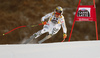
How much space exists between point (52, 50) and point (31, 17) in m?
1.52

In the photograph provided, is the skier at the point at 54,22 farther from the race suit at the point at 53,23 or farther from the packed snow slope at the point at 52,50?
the packed snow slope at the point at 52,50

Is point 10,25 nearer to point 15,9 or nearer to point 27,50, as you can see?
point 15,9

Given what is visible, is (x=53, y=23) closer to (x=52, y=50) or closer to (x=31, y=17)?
(x=31, y=17)

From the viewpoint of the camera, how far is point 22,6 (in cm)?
195

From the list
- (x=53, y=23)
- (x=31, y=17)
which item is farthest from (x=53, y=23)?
(x=31, y=17)

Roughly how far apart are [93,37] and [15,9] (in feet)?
4.28

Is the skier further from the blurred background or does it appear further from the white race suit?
the blurred background

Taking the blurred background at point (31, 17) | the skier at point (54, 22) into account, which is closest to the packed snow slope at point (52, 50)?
the skier at point (54, 22)

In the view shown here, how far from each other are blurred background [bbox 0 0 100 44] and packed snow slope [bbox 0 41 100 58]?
49.1 inches

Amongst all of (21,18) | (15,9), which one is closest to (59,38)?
(21,18)

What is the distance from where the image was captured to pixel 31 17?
2029 mm

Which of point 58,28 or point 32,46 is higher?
point 32,46

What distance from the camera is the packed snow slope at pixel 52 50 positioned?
543 mm

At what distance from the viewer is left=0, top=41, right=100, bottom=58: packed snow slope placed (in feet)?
1.78
